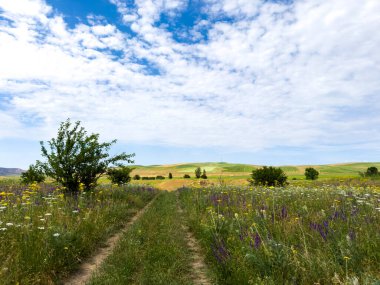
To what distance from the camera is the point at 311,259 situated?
14.3ft

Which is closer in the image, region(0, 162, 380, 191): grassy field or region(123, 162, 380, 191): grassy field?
region(0, 162, 380, 191): grassy field

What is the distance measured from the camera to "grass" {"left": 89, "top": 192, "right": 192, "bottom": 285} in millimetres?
5320

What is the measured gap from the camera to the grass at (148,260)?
5.32 meters

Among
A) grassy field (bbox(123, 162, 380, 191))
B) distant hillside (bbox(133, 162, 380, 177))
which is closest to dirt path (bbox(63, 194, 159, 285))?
grassy field (bbox(123, 162, 380, 191))

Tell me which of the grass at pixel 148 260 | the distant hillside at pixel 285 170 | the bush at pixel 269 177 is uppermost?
the distant hillside at pixel 285 170

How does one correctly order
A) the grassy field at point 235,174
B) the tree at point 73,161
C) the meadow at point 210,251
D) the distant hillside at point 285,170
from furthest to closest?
the distant hillside at point 285,170
the grassy field at point 235,174
the tree at point 73,161
the meadow at point 210,251

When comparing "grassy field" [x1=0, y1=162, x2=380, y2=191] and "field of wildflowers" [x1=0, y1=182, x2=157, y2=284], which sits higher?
"grassy field" [x1=0, y1=162, x2=380, y2=191]

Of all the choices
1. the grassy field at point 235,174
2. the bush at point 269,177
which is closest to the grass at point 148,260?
the bush at point 269,177

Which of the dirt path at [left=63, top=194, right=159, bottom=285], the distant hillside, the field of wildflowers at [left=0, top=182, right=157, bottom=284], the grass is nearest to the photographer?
the field of wildflowers at [left=0, top=182, right=157, bottom=284]

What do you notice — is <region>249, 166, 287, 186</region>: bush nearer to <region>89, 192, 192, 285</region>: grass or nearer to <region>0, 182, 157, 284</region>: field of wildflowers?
<region>89, 192, 192, 285</region>: grass

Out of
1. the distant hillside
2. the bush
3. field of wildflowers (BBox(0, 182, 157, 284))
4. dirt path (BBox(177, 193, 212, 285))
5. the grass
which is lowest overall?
dirt path (BBox(177, 193, 212, 285))

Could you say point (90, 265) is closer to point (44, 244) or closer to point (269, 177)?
point (44, 244)

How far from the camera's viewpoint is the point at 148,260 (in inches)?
248

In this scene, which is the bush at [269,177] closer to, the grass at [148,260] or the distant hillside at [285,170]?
the grass at [148,260]
